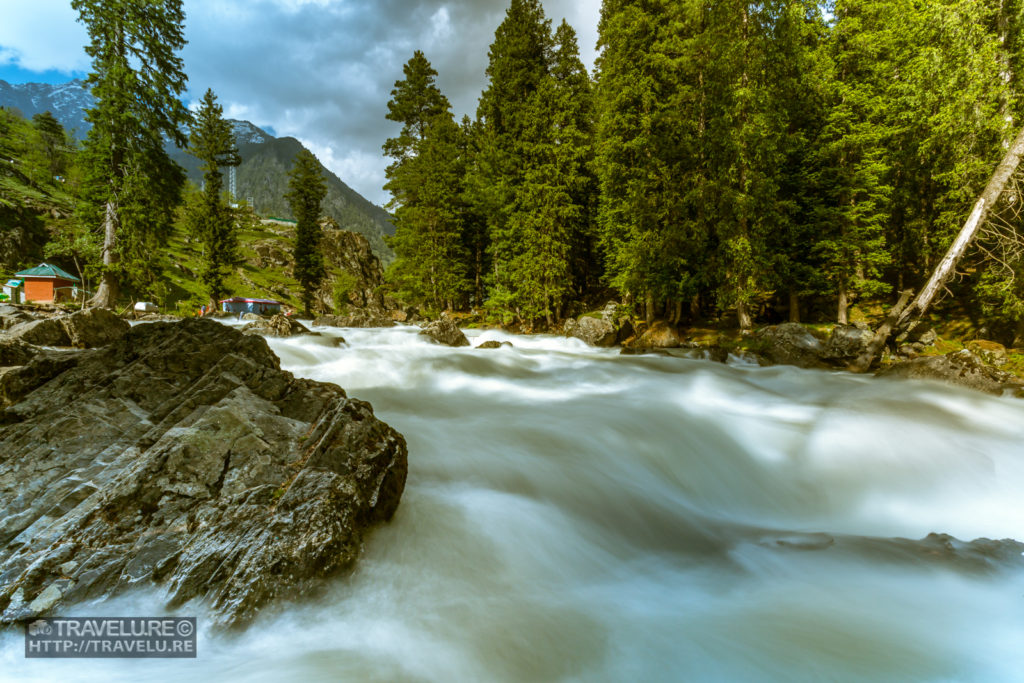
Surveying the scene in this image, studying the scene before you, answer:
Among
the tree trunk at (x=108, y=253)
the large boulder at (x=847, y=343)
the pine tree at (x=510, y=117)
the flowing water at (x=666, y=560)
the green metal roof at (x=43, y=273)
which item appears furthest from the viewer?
the green metal roof at (x=43, y=273)

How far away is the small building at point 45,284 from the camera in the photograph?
107ft

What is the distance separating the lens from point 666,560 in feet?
11.2

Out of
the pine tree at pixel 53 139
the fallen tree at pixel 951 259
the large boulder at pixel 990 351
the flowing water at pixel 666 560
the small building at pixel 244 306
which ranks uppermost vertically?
the pine tree at pixel 53 139

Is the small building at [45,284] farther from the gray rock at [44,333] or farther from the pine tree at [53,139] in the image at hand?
the pine tree at [53,139]

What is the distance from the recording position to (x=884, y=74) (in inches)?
583

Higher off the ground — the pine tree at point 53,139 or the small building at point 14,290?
the pine tree at point 53,139

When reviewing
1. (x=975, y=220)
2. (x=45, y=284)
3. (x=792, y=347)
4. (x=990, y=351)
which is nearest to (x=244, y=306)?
(x=45, y=284)

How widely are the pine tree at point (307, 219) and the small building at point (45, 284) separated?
1656cm

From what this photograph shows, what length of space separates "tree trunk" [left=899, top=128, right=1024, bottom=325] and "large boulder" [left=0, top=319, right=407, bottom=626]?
1424cm

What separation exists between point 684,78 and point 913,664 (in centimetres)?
1848

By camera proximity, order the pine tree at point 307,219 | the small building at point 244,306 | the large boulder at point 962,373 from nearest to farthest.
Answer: the large boulder at point 962,373
the pine tree at point 307,219
the small building at point 244,306

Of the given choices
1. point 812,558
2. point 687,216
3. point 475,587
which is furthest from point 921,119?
point 475,587

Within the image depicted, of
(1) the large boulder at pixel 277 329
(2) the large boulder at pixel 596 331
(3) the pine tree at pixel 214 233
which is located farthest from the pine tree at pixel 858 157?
(3) the pine tree at pixel 214 233

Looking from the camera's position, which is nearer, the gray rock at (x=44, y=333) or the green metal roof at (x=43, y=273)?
the gray rock at (x=44, y=333)
